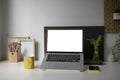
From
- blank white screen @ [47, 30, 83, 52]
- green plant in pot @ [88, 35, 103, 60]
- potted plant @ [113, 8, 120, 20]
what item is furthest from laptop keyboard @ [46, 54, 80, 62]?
potted plant @ [113, 8, 120, 20]

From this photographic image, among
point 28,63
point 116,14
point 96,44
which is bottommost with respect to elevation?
point 28,63

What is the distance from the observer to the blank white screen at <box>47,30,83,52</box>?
1.91m

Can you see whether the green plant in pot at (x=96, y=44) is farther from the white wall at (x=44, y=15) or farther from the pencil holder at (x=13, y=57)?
the pencil holder at (x=13, y=57)

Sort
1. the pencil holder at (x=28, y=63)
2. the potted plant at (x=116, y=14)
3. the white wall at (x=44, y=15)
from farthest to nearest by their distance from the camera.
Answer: the white wall at (x=44, y=15)
the potted plant at (x=116, y=14)
the pencil holder at (x=28, y=63)

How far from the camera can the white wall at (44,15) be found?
1996 millimetres

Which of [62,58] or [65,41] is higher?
[65,41]

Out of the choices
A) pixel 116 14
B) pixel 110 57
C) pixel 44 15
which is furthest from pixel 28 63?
pixel 116 14

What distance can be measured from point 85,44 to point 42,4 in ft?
2.05

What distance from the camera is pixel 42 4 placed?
204 cm

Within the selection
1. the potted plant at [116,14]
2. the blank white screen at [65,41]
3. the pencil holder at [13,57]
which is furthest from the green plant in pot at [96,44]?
the pencil holder at [13,57]

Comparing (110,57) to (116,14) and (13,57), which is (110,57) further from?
(13,57)

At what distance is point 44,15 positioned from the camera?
205 cm

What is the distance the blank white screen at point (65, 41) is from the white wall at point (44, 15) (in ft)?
0.42

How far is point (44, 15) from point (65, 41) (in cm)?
38
